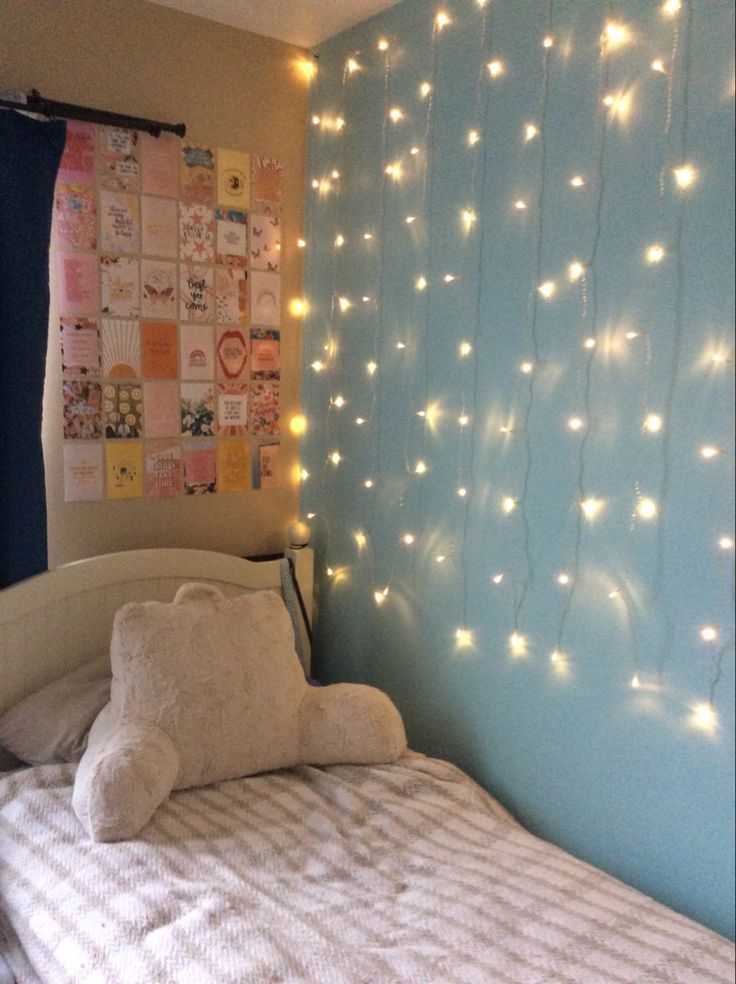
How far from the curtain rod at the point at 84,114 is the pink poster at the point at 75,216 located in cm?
17

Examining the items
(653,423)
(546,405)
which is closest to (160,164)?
(546,405)

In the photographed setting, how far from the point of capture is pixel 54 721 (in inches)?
87.1

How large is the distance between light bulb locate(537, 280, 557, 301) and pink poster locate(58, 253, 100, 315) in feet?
3.92

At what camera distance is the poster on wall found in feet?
8.07

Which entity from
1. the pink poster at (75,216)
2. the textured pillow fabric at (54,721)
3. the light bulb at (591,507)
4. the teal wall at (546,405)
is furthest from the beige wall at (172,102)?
the light bulb at (591,507)

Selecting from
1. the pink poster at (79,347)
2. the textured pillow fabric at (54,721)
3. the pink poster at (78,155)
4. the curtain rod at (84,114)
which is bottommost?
the textured pillow fabric at (54,721)

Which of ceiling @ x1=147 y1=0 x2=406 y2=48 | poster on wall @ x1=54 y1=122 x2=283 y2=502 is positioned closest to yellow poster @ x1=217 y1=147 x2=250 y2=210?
poster on wall @ x1=54 y1=122 x2=283 y2=502

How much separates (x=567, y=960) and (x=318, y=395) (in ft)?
5.77

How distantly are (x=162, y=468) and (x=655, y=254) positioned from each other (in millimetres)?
1477

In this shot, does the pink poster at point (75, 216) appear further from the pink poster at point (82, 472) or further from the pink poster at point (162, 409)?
the pink poster at point (82, 472)

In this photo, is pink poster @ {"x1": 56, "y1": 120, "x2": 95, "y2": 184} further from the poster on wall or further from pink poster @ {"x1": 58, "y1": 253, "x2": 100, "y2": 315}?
pink poster @ {"x1": 58, "y1": 253, "x2": 100, "y2": 315}

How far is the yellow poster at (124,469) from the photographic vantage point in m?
2.55

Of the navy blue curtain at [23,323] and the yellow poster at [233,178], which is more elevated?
the yellow poster at [233,178]

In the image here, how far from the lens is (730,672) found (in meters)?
1.73
